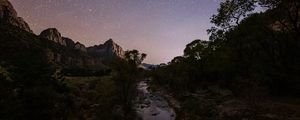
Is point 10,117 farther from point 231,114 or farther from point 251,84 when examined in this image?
point 251,84

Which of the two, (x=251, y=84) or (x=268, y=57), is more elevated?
(x=268, y=57)

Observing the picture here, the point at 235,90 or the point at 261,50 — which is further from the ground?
the point at 261,50

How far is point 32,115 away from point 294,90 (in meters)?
35.2

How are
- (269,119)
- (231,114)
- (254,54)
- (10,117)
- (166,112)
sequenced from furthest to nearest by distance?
(166,112) → (254,54) → (231,114) → (269,119) → (10,117)

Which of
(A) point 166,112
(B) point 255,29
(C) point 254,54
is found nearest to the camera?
(B) point 255,29

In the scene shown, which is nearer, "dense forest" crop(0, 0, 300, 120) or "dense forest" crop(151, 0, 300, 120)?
"dense forest" crop(0, 0, 300, 120)

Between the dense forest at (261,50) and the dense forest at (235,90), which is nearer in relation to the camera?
the dense forest at (235,90)

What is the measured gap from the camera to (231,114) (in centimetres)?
3319

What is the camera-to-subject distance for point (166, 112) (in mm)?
48750

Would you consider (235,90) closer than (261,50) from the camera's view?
No

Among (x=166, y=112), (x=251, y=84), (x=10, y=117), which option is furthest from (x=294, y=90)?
(x=10, y=117)

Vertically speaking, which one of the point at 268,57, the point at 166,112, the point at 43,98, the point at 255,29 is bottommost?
the point at 166,112

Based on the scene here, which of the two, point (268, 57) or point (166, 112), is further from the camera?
point (166, 112)

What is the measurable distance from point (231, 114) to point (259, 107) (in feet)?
14.1
